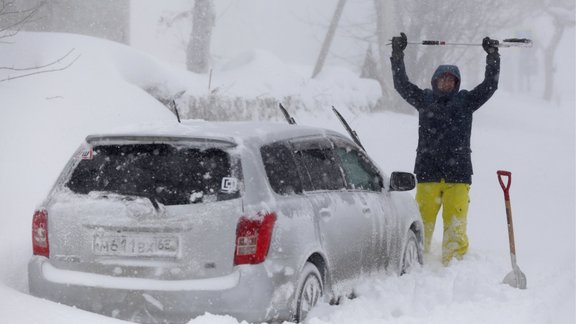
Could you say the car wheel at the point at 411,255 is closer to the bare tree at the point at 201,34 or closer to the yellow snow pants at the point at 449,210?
the yellow snow pants at the point at 449,210

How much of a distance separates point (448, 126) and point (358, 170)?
75.3 inches

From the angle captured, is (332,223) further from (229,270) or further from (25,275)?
(25,275)

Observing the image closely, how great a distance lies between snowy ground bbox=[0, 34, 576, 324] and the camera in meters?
5.74

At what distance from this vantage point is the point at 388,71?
29000mm

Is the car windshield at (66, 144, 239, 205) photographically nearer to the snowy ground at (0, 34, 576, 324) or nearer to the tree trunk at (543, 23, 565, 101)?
the snowy ground at (0, 34, 576, 324)

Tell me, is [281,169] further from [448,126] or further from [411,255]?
[448,126]

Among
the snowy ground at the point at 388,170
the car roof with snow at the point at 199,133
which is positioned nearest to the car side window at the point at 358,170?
the snowy ground at the point at 388,170

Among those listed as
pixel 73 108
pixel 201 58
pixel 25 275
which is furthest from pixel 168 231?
pixel 201 58

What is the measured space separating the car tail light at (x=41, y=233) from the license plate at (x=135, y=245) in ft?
1.31

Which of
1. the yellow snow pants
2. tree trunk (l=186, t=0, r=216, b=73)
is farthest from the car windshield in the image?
tree trunk (l=186, t=0, r=216, b=73)

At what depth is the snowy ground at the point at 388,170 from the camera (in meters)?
5.74

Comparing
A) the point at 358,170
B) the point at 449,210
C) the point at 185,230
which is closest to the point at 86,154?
the point at 185,230

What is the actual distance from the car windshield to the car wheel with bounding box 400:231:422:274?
288cm

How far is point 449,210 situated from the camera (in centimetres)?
837
